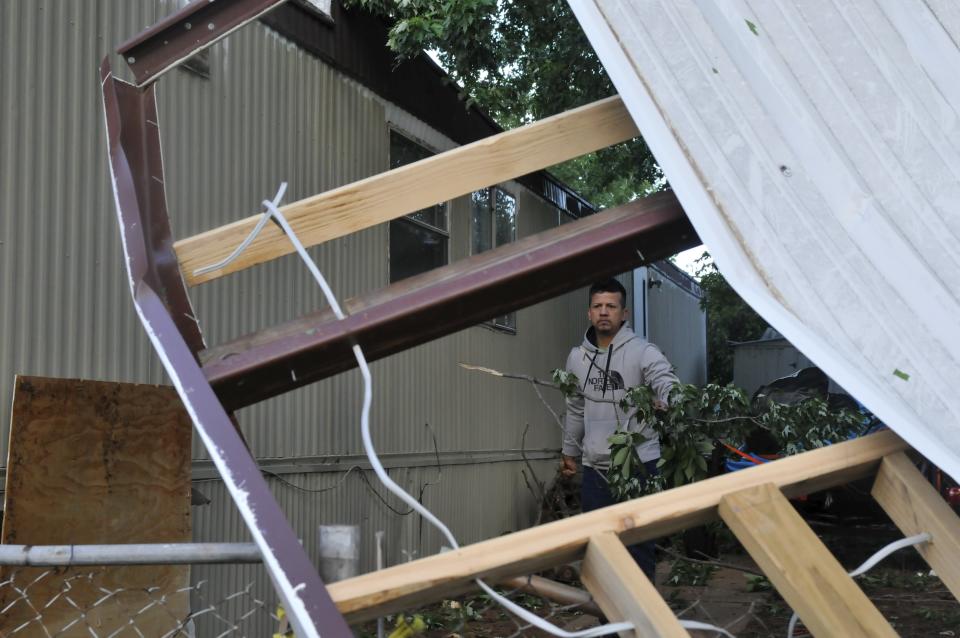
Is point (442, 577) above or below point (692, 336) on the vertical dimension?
below

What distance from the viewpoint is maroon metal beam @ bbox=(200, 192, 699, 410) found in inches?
75.5

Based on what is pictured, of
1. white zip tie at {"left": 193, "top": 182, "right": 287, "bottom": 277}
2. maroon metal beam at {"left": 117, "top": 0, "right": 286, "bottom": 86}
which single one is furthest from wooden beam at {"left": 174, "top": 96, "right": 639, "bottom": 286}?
maroon metal beam at {"left": 117, "top": 0, "right": 286, "bottom": 86}

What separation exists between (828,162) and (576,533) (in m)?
1.03

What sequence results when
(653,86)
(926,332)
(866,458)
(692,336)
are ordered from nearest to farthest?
(866,458)
(926,332)
(653,86)
(692,336)

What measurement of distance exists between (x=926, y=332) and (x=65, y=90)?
166 inches

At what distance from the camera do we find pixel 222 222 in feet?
18.6

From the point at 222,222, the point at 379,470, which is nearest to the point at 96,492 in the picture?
the point at 222,222

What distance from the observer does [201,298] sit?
17.9 feet

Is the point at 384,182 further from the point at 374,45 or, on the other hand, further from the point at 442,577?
the point at 374,45

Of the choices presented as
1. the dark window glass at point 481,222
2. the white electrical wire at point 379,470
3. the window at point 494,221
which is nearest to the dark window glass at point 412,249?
the window at point 494,221

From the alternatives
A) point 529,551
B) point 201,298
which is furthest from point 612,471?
point 529,551

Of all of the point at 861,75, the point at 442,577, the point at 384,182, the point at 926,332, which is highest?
the point at 861,75

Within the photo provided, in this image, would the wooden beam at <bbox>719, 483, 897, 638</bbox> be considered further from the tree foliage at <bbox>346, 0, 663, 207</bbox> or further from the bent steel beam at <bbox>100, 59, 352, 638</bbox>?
the tree foliage at <bbox>346, 0, 663, 207</bbox>

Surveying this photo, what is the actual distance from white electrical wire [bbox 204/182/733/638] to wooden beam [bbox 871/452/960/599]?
363 millimetres
